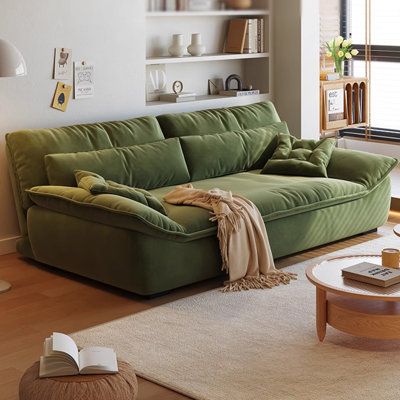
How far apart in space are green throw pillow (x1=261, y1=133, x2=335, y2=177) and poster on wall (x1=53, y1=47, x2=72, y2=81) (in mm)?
1476

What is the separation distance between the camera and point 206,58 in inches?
275

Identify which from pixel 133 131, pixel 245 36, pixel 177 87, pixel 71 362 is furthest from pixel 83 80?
pixel 71 362

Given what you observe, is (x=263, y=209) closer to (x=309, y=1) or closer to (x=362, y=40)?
(x=309, y=1)

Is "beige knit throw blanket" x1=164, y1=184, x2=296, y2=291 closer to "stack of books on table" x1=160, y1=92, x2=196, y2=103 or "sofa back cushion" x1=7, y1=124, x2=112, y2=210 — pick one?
"sofa back cushion" x1=7, y1=124, x2=112, y2=210

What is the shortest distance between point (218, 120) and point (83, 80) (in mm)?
1005

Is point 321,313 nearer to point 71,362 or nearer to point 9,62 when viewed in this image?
point 71,362

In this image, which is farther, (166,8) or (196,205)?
(166,8)

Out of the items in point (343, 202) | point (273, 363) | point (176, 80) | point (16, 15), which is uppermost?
point (16, 15)

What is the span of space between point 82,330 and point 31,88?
1.96 metres

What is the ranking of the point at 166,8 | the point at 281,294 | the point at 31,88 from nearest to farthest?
1. the point at 281,294
2. the point at 31,88
3. the point at 166,8

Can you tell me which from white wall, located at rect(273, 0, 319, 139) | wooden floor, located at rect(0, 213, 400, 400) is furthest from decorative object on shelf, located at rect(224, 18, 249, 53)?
wooden floor, located at rect(0, 213, 400, 400)

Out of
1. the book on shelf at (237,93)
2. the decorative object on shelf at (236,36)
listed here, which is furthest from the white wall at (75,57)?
the decorative object on shelf at (236,36)

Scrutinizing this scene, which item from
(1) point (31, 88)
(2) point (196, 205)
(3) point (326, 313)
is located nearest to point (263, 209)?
(2) point (196, 205)

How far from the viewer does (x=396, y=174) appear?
26.8 ft
